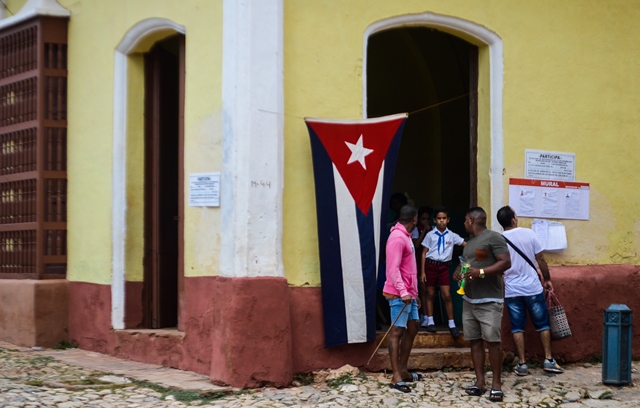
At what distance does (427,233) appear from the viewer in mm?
10078

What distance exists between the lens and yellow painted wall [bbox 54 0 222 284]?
29.6ft

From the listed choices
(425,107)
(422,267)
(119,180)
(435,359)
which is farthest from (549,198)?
(119,180)

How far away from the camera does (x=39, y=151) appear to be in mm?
10867

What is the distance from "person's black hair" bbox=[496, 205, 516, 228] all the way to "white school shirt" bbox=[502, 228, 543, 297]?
0.33 ft

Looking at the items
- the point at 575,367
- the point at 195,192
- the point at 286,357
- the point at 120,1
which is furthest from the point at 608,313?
the point at 120,1

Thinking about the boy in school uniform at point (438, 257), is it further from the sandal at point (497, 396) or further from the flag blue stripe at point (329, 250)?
the sandal at point (497, 396)

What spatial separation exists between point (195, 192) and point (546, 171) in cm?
369

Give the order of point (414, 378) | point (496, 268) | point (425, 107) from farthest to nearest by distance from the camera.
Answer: point (425, 107)
point (414, 378)
point (496, 268)

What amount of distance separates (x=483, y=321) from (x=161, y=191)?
4139mm

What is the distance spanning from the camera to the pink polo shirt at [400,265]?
8375 millimetres

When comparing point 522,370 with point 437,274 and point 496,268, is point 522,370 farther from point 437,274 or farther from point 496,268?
point 496,268

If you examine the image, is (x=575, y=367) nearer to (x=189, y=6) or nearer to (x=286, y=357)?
(x=286, y=357)

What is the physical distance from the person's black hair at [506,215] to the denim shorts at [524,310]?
0.75m

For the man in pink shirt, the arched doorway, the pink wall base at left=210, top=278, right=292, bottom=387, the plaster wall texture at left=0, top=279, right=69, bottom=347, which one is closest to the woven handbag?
the man in pink shirt
